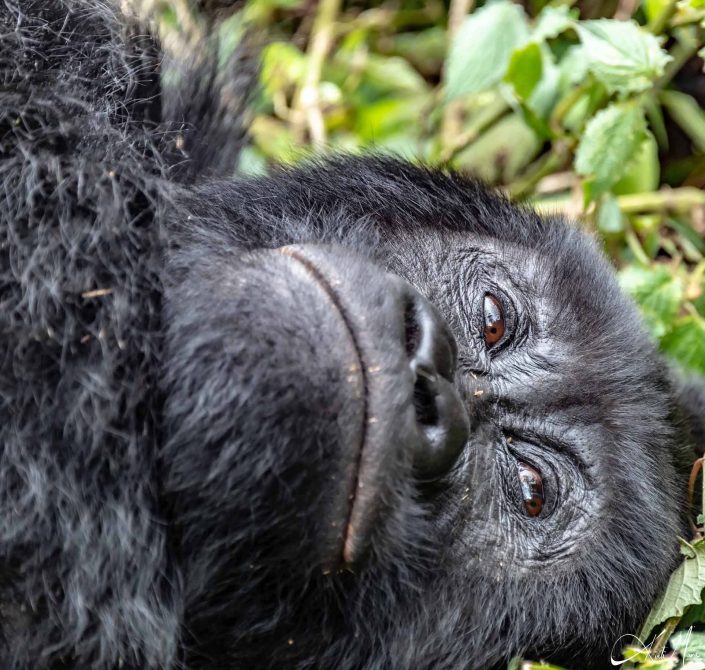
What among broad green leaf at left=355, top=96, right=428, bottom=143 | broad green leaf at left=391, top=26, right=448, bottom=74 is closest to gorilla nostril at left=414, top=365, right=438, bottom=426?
broad green leaf at left=355, top=96, right=428, bottom=143

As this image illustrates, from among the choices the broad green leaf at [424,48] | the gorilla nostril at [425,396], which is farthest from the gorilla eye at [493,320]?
the broad green leaf at [424,48]

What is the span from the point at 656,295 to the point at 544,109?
714 mm

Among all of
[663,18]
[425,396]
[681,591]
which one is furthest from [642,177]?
[425,396]

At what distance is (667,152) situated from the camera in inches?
134

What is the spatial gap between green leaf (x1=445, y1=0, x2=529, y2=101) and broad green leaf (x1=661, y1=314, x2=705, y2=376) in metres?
0.81

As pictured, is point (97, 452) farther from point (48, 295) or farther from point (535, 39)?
point (535, 39)

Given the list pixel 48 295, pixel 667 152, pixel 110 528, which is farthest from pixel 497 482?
pixel 667 152

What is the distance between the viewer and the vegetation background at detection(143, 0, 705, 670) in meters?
2.31

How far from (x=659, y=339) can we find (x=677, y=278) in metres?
0.24

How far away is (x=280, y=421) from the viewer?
4.42 ft

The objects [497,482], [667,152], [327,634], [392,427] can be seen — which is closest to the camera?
[392,427]

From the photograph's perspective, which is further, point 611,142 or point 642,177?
point 642,177

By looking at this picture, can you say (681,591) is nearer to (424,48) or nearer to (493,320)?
(493,320)

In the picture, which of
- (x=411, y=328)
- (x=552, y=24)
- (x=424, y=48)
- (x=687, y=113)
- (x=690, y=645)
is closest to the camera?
(x=411, y=328)
